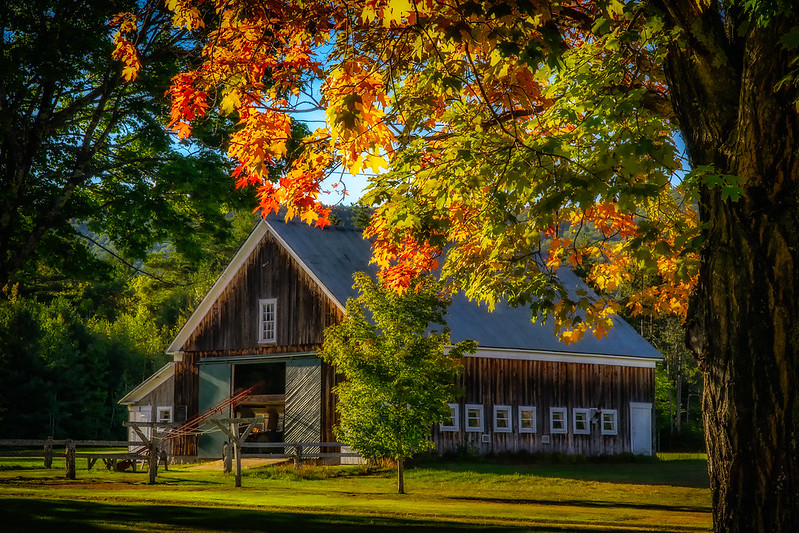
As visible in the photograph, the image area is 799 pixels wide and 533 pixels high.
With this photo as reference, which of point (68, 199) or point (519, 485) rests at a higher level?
point (68, 199)

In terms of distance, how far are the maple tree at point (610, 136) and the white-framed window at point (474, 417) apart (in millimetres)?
21638

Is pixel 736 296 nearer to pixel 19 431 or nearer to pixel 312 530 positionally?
pixel 312 530

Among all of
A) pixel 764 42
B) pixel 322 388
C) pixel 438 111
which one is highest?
pixel 438 111

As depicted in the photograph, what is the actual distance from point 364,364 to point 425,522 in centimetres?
834

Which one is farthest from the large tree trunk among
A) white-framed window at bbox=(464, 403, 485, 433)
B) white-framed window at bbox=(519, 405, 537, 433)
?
white-framed window at bbox=(519, 405, 537, 433)

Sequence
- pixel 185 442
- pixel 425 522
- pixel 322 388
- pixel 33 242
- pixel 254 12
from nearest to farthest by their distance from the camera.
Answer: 1. pixel 254 12
2. pixel 425 522
3. pixel 33 242
4. pixel 322 388
5. pixel 185 442

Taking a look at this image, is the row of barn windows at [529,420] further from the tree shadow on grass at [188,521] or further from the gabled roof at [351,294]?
the tree shadow on grass at [188,521]

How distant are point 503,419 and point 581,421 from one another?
4230mm

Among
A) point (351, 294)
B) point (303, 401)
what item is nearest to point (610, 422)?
point (351, 294)

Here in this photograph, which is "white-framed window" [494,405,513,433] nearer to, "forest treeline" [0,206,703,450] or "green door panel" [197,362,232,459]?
"green door panel" [197,362,232,459]

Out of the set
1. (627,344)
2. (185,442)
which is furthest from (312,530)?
(627,344)

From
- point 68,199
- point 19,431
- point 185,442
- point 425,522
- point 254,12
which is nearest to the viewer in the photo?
point 254,12

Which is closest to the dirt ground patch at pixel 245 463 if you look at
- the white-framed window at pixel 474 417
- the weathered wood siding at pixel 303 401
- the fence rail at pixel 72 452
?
the weathered wood siding at pixel 303 401

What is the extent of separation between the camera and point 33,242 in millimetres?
21812
